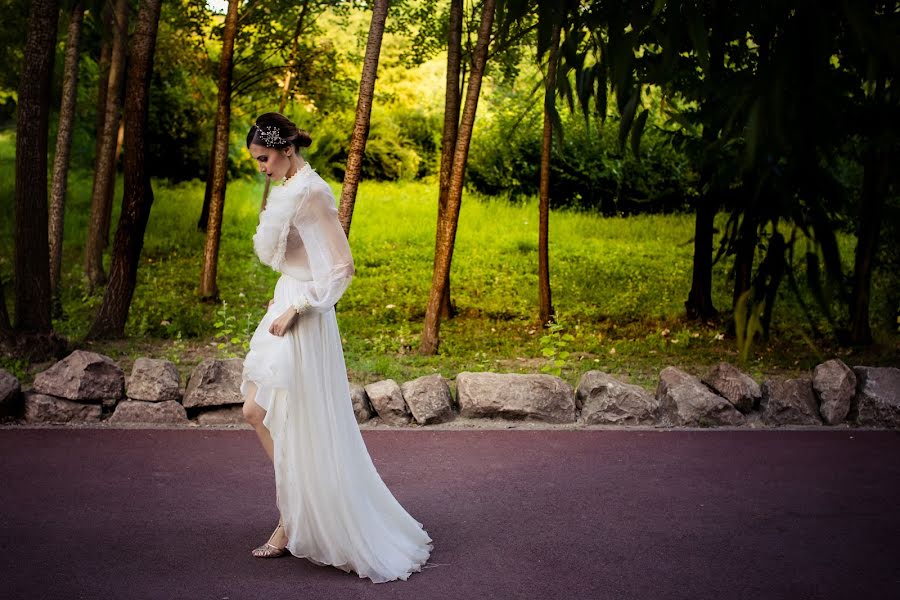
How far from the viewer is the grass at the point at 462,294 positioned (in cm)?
1229

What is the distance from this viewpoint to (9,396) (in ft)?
27.9

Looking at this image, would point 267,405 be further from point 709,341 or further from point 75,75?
point 75,75

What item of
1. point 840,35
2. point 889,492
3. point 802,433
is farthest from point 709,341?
point 840,35

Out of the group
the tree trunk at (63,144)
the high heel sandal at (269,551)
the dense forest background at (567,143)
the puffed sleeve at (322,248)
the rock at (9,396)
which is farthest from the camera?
the tree trunk at (63,144)

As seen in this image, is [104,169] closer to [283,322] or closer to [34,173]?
[34,173]

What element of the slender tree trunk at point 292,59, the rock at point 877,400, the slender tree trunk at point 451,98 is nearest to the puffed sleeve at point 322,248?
the rock at point 877,400

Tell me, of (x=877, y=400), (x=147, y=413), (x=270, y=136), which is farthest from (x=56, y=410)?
(x=877, y=400)

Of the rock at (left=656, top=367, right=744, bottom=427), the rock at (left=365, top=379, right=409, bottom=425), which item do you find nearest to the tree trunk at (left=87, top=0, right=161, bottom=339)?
the rock at (left=365, top=379, right=409, bottom=425)

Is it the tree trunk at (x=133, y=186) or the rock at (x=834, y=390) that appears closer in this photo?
the rock at (x=834, y=390)

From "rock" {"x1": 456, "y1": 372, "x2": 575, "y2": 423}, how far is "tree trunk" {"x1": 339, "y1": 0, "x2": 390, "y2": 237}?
2.26 meters

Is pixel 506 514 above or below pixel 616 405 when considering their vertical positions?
below

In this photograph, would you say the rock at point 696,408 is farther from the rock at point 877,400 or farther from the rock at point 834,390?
the rock at point 877,400

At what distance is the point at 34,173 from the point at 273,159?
605 centimetres

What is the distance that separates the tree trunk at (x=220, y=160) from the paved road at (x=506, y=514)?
24.8ft
